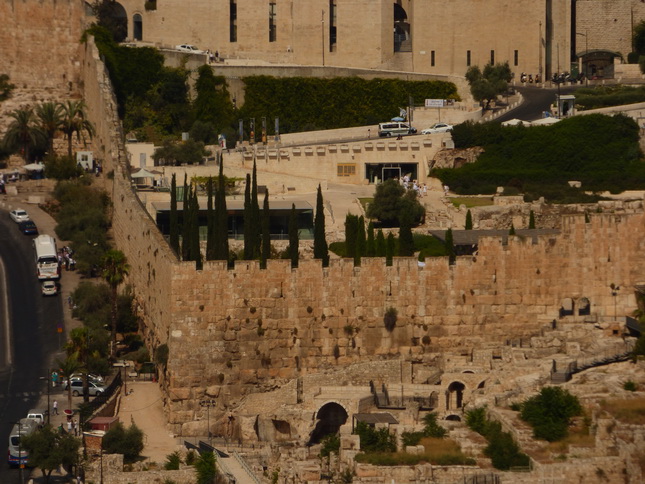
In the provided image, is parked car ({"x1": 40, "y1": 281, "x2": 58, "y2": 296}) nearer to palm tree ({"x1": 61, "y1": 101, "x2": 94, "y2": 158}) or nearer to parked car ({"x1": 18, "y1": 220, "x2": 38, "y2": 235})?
parked car ({"x1": 18, "y1": 220, "x2": 38, "y2": 235})

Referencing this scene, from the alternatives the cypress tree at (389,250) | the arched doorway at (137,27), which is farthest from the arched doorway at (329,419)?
the arched doorway at (137,27)

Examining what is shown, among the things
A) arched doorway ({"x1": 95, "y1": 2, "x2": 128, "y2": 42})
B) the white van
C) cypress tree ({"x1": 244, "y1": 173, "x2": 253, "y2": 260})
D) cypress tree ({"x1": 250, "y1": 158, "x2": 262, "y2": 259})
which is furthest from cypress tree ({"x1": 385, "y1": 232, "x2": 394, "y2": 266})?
arched doorway ({"x1": 95, "y1": 2, "x2": 128, "y2": 42})

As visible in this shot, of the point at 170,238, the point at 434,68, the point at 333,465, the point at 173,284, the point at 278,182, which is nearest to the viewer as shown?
the point at 333,465

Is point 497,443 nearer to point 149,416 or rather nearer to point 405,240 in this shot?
point 149,416

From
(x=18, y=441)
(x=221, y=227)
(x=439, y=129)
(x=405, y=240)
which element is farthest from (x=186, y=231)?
(x=439, y=129)

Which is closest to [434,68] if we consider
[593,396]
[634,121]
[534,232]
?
[634,121]

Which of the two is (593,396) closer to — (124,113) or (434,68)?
(124,113)

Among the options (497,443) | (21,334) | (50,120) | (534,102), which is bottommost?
(497,443)
